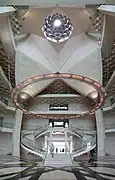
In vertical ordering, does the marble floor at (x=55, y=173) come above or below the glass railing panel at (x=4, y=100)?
below

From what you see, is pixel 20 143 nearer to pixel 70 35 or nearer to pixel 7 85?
pixel 7 85

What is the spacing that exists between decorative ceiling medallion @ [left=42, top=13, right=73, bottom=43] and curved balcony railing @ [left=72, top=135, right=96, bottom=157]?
10071 millimetres

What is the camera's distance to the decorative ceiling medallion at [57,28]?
59.1ft

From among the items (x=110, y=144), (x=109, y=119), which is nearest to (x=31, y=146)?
(x=110, y=144)

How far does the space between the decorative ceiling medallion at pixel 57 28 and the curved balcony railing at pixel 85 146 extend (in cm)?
1007

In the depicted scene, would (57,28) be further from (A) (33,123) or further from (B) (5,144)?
(B) (5,144)

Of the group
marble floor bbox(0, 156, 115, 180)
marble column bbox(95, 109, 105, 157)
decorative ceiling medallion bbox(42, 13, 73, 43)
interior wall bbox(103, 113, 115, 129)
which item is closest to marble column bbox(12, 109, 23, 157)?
marble column bbox(95, 109, 105, 157)

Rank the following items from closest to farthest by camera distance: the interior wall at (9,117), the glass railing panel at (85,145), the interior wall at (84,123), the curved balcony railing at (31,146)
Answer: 1. the curved balcony railing at (31,146)
2. the glass railing panel at (85,145)
3. the interior wall at (9,117)
4. the interior wall at (84,123)

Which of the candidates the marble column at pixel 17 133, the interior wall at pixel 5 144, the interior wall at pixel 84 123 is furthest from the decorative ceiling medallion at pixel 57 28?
the interior wall at pixel 5 144

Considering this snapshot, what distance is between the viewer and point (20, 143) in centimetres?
2005

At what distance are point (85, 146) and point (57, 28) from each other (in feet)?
36.2

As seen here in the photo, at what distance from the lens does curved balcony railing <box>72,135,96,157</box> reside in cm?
1706

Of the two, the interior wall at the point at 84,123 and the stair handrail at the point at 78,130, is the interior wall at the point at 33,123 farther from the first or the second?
the stair handrail at the point at 78,130

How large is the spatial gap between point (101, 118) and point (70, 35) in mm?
9223
